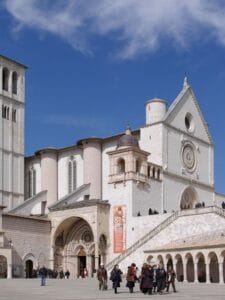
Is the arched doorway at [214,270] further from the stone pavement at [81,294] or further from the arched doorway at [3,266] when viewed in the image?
the arched doorway at [3,266]

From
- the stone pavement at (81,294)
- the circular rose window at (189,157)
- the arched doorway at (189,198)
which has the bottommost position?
the stone pavement at (81,294)

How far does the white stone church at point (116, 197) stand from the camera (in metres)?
47.6

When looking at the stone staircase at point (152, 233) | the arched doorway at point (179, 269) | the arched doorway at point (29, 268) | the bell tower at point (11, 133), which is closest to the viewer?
the arched doorway at point (179, 269)

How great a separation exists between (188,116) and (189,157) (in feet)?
13.0

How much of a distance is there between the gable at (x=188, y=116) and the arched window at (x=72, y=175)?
441 inches

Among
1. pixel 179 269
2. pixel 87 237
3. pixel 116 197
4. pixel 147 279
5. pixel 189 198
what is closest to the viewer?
pixel 147 279

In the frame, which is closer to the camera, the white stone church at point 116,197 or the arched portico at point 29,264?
the white stone church at point 116,197

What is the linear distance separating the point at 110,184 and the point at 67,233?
646cm

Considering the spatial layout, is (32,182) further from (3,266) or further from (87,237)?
(3,266)

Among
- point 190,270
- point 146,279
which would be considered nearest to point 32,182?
point 190,270

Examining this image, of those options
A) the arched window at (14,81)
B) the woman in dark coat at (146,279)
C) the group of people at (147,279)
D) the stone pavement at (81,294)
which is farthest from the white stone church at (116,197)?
the woman in dark coat at (146,279)

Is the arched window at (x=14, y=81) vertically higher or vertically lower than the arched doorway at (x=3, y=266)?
higher

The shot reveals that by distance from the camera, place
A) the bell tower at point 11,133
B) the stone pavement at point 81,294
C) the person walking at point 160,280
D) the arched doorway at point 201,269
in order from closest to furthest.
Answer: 1. the stone pavement at point 81,294
2. the person walking at point 160,280
3. the arched doorway at point 201,269
4. the bell tower at point 11,133

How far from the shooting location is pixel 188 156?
6128cm
